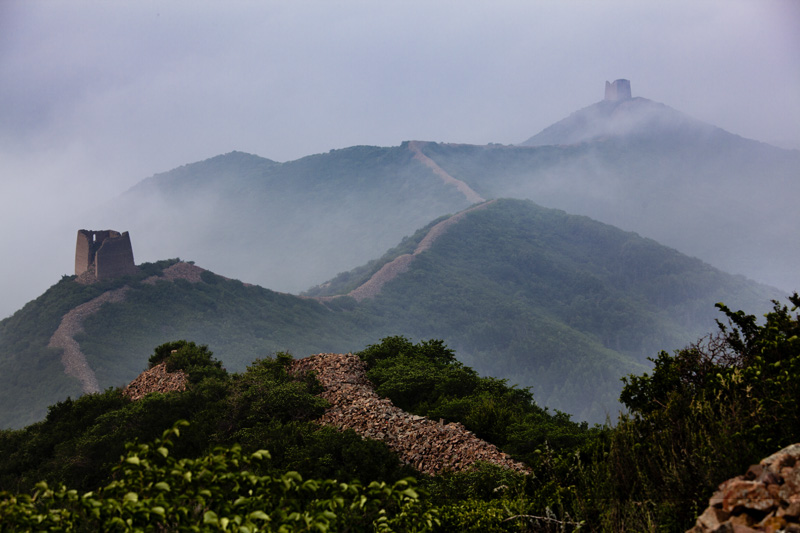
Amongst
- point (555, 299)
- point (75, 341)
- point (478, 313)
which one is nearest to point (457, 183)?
point (555, 299)

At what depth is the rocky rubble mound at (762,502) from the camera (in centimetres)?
376

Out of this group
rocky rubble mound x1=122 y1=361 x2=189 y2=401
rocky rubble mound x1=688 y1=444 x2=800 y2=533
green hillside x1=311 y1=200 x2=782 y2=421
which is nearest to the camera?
rocky rubble mound x1=688 y1=444 x2=800 y2=533

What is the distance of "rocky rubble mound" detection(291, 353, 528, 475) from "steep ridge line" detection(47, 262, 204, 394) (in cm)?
4159

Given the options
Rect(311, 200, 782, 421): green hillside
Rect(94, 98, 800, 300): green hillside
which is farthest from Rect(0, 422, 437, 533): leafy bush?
Rect(94, 98, 800, 300): green hillside

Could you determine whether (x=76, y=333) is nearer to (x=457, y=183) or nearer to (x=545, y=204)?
(x=457, y=183)

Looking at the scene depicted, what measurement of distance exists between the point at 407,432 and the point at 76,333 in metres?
55.0

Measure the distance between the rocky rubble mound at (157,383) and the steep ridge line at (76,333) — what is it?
32.9 meters

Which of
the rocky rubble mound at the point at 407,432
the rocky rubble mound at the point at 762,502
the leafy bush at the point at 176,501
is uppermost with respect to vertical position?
the leafy bush at the point at 176,501

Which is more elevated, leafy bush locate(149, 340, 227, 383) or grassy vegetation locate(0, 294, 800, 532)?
leafy bush locate(149, 340, 227, 383)

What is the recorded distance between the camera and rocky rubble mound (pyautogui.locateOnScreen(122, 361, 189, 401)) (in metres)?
18.5

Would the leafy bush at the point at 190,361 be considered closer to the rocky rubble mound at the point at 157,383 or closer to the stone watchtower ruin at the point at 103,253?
the rocky rubble mound at the point at 157,383

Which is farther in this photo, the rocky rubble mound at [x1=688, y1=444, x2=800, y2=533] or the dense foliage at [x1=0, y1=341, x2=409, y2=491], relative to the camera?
the dense foliage at [x1=0, y1=341, x2=409, y2=491]

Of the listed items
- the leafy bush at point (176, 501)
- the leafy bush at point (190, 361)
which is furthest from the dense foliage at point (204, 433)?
the leafy bush at point (176, 501)

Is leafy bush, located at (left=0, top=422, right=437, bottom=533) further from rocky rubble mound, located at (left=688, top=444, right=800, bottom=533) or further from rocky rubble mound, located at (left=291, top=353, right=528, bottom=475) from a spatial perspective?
rocky rubble mound, located at (left=291, top=353, right=528, bottom=475)
